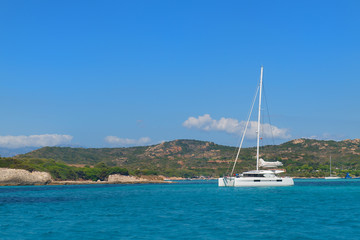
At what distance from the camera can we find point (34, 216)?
1746 inches

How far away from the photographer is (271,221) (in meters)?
38.7

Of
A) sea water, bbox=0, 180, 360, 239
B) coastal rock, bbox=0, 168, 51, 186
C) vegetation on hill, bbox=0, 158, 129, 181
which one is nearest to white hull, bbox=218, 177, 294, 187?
sea water, bbox=0, 180, 360, 239

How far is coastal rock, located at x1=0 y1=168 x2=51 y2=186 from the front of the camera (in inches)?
5699

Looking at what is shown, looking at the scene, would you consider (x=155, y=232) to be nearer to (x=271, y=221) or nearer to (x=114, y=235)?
(x=114, y=235)

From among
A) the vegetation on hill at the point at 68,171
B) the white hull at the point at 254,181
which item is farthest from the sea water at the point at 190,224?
the vegetation on hill at the point at 68,171

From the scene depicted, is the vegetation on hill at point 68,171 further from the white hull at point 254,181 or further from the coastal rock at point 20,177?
the white hull at point 254,181

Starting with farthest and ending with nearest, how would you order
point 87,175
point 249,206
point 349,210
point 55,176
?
point 87,175 < point 55,176 < point 249,206 < point 349,210

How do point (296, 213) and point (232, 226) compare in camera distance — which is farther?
point (296, 213)

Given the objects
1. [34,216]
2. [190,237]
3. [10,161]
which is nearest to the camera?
[190,237]

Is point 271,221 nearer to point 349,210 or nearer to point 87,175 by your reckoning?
point 349,210

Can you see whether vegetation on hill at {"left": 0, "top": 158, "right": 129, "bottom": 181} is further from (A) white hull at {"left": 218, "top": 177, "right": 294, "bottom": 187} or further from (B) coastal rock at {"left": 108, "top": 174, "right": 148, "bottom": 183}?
(A) white hull at {"left": 218, "top": 177, "right": 294, "bottom": 187}

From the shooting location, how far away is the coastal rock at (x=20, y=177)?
475 ft

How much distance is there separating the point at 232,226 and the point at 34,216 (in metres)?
22.4

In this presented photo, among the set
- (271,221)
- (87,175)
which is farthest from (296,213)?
(87,175)
